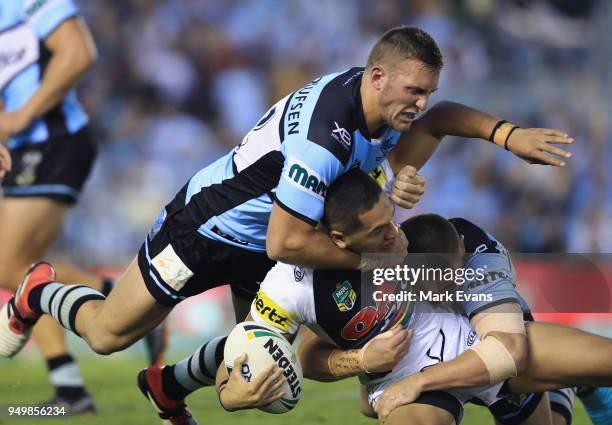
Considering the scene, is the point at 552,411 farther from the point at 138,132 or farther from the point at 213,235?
the point at 138,132

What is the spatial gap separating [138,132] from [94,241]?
4.56 feet

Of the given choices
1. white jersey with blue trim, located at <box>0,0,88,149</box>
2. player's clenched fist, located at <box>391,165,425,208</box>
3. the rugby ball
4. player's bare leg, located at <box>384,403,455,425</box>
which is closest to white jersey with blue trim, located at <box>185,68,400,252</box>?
player's clenched fist, located at <box>391,165,425,208</box>

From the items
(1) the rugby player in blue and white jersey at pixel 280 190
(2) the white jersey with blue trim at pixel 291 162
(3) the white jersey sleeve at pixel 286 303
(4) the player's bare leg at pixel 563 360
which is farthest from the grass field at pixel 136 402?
(3) the white jersey sleeve at pixel 286 303

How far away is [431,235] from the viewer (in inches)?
180

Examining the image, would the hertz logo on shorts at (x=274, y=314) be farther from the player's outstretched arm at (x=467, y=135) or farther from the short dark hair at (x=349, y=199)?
the player's outstretched arm at (x=467, y=135)

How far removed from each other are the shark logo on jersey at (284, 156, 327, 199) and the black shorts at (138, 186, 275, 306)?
82 cm

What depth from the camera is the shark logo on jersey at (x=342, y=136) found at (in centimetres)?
462

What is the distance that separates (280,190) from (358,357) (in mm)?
816

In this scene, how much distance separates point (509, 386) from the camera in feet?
14.6

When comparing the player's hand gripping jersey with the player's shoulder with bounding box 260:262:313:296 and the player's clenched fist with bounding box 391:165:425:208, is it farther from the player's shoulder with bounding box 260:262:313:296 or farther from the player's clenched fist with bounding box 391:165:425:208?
the player's clenched fist with bounding box 391:165:425:208

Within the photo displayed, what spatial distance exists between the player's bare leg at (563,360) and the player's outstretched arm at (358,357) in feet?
1.74

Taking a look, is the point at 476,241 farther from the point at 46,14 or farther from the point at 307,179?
the point at 46,14

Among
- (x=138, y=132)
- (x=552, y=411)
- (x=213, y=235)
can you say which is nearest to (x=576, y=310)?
(x=552, y=411)

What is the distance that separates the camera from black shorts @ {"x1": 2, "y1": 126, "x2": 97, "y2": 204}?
7449 mm
